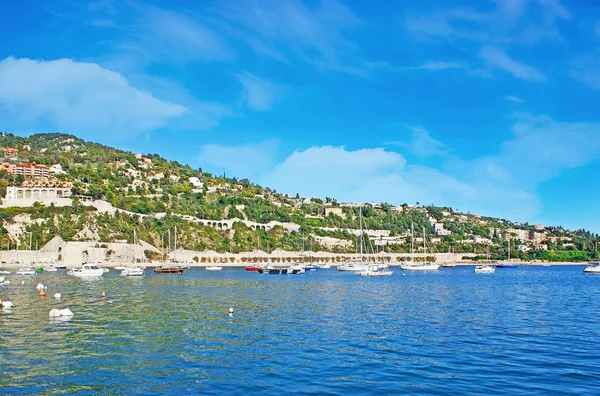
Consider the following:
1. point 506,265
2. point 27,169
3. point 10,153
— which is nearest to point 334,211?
point 506,265

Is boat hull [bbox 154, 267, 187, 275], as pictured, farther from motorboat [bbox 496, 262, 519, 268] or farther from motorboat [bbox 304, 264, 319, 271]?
motorboat [bbox 496, 262, 519, 268]

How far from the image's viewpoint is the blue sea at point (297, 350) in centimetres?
1484

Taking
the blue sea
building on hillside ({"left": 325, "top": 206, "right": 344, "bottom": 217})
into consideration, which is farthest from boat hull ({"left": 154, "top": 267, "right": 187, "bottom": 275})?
building on hillside ({"left": 325, "top": 206, "right": 344, "bottom": 217})

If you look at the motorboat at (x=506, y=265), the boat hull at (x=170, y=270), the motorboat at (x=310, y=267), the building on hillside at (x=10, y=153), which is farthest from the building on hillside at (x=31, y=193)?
the motorboat at (x=506, y=265)

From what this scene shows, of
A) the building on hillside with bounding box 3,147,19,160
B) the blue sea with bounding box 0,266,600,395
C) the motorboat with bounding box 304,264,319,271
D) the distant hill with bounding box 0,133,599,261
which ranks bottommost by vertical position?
the blue sea with bounding box 0,266,600,395

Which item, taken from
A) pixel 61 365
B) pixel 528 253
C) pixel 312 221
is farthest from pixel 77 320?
pixel 528 253

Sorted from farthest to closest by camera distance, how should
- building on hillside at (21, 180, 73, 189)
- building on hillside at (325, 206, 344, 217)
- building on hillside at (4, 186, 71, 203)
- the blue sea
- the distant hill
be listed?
building on hillside at (325, 206, 344, 217)
building on hillside at (21, 180, 73, 189)
building on hillside at (4, 186, 71, 203)
the distant hill
the blue sea

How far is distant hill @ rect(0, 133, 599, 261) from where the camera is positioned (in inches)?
4338

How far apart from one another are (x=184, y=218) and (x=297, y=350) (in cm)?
11827

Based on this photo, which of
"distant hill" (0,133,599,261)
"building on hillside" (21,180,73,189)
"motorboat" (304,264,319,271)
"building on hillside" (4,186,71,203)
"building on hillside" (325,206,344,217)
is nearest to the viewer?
"motorboat" (304,264,319,271)

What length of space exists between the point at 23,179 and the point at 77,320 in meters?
124

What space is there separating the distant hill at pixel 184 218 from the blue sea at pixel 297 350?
8392 centimetres

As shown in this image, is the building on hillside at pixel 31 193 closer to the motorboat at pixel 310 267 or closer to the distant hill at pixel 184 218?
the distant hill at pixel 184 218

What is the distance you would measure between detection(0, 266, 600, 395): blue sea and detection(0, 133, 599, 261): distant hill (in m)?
83.9
